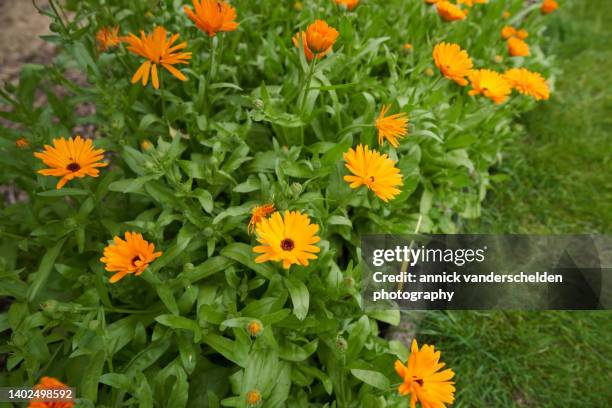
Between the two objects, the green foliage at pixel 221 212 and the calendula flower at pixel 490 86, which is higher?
the calendula flower at pixel 490 86

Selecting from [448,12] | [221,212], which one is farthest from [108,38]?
[448,12]

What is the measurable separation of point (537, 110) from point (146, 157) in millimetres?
2553

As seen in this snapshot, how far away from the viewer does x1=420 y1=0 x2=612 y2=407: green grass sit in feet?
6.50

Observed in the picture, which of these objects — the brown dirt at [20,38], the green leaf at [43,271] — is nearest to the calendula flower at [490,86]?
the green leaf at [43,271]

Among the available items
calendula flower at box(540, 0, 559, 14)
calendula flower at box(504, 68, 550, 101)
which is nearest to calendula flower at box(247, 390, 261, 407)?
calendula flower at box(504, 68, 550, 101)

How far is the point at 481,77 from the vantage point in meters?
2.12

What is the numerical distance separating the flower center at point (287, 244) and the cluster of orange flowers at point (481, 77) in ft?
3.17

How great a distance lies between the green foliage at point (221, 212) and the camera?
1.50m

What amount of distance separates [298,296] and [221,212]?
1.34 ft

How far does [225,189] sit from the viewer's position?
1924 mm

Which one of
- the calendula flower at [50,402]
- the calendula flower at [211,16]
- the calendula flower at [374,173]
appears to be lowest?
the calendula flower at [50,402]

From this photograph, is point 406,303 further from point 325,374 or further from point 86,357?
point 86,357

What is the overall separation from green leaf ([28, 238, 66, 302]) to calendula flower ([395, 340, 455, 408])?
120cm

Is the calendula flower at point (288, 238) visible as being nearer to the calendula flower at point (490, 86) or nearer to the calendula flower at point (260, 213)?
the calendula flower at point (260, 213)
